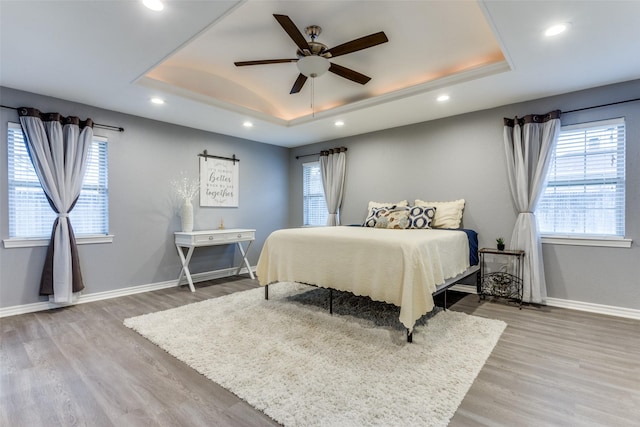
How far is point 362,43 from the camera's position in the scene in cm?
250

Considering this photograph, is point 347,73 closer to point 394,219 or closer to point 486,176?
point 394,219

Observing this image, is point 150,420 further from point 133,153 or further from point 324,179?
point 324,179

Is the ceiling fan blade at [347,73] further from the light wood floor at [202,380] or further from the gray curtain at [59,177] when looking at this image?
the gray curtain at [59,177]

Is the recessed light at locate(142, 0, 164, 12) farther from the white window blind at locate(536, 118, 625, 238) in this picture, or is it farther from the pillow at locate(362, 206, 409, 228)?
the white window blind at locate(536, 118, 625, 238)

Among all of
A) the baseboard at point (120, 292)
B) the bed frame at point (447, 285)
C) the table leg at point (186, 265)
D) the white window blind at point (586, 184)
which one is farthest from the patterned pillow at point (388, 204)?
the table leg at point (186, 265)

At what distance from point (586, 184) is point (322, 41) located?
3275mm

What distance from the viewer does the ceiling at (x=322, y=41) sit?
83.3 inches

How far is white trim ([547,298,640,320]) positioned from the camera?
312cm

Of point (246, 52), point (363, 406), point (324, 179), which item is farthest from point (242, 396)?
point (324, 179)

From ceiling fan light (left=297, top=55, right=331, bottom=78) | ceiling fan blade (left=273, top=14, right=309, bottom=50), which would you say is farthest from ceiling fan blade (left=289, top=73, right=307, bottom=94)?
ceiling fan blade (left=273, top=14, right=309, bottom=50)

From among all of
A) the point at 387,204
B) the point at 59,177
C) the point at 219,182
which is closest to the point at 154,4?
the point at 59,177

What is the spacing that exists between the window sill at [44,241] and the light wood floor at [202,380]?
791 millimetres

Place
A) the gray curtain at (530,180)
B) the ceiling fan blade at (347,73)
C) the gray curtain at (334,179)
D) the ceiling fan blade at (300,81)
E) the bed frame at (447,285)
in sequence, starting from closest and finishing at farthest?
1. the bed frame at (447,285)
2. the ceiling fan blade at (347,73)
3. the ceiling fan blade at (300,81)
4. the gray curtain at (530,180)
5. the gray curtain at (334,179)

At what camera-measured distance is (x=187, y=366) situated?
2.17 meters
